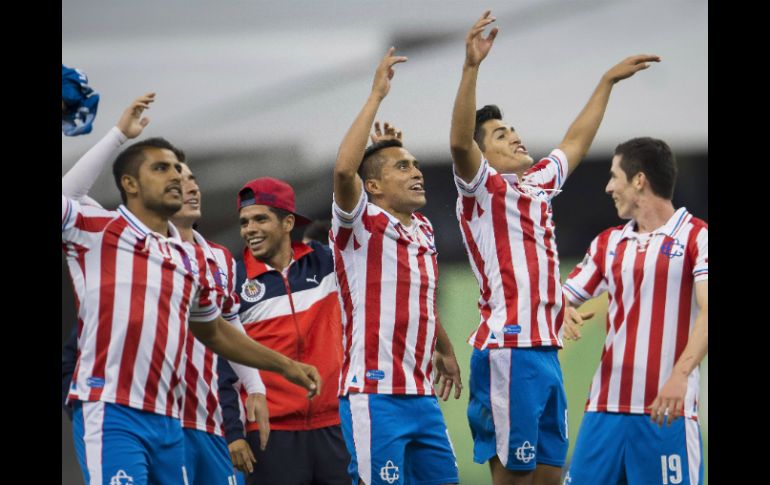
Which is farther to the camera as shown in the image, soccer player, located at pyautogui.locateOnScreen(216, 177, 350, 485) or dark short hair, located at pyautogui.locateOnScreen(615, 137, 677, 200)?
dark short hair, located at pyautogui.locateOnScreen(615, 137, 677, 200)

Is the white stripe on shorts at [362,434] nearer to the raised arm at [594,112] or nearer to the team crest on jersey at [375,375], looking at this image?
the team crest on jersey at [375,375]

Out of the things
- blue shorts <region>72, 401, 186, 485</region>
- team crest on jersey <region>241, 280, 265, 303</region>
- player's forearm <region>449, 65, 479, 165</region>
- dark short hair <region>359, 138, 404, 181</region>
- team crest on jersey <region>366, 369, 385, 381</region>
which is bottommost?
blue shorts <region>72, 401, 186, 485</region>

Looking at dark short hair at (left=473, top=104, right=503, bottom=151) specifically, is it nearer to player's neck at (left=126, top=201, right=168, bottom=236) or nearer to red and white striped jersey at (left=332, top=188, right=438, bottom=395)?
red and white striped jersey at (left=332, top=188, right=438, bottom=395)

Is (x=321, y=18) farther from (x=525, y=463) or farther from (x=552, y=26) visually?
(x=525, y=463)

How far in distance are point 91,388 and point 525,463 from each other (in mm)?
1685

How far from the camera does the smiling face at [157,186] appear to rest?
4.20 m

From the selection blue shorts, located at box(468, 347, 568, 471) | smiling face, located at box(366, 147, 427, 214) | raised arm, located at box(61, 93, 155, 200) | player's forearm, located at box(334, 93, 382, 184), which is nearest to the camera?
raised arm, located at box(61, 93, 155, 200)

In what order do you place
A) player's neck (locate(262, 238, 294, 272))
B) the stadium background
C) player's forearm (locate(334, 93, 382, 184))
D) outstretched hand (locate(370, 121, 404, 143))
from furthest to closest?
the stadium background → player's neck (locate(262, 238, 294, 272)) → outstretched hand (locate(370, 121, 404, 143)) → player's forearm (locate(334, 93, 382, 184))

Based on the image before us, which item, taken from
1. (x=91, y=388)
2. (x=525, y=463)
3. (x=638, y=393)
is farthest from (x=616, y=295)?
(x=91, y=388)

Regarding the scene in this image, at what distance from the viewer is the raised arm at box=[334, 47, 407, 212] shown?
4219 millimetres

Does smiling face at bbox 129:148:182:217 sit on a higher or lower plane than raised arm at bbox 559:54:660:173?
lower

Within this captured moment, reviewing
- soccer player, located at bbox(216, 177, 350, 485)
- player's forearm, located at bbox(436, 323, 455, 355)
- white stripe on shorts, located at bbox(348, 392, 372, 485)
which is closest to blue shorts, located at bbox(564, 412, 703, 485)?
player's forearm, located at bbox(436, 323, 455, 355)

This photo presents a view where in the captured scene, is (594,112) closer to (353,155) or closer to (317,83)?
(317,83)
